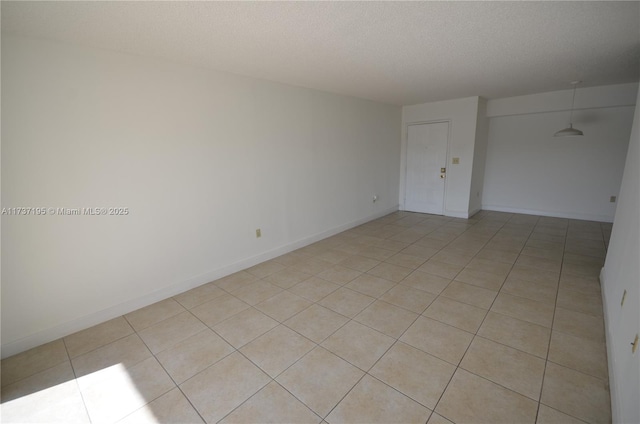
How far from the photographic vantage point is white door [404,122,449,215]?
18.9 ft

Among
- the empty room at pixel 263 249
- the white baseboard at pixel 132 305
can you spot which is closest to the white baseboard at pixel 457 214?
the empty room at pixel 263 249

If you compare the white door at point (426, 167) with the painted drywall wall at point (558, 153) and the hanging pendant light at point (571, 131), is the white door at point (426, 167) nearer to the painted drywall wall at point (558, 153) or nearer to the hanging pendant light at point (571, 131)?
the painted drywall wall at point (558, 153)

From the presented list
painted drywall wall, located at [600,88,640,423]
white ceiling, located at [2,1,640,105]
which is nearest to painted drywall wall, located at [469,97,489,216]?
white ceiling, located at [2,1,640,105]

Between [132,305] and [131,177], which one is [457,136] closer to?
[131,177]

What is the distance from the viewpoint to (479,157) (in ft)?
18.8

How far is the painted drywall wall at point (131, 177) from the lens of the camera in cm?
207

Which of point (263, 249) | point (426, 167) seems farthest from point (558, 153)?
point (263, 249)

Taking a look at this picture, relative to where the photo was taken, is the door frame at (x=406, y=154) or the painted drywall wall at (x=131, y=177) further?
the door frame at (x=406, y=154)

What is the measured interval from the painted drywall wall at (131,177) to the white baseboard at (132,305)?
0.01 metres

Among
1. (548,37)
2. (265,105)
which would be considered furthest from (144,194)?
(548,37)

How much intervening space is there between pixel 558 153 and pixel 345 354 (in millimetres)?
5984

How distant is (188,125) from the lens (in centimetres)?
286

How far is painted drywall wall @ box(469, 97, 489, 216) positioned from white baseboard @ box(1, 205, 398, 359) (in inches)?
145

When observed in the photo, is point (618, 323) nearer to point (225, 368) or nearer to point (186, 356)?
point (225, 368)
